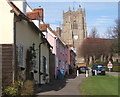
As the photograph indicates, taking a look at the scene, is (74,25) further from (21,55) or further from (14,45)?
(14,45)

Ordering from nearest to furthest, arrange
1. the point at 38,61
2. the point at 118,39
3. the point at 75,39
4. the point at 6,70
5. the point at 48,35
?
→ the point at 6,70 → the point at 38,61 → the point at 48,35 → the point at 118,39 → the point at 75,39

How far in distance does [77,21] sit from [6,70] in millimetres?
114840

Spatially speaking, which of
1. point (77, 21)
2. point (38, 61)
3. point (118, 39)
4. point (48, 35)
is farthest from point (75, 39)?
point (38, 61)

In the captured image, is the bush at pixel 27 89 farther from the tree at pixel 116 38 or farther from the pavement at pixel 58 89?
the tree at pixel 116 38

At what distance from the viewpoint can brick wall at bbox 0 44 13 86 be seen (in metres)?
12.2

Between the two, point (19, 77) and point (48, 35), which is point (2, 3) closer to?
point (19, 77)

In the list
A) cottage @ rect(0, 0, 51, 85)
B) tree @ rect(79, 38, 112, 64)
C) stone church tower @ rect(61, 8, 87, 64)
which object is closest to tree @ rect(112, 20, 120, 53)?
tree @ rect(79, 38, 112, 64)

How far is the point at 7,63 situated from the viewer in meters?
12.5

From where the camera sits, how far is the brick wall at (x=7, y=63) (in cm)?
1223

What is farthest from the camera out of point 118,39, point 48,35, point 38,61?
point 118,39

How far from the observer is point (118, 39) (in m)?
53.0

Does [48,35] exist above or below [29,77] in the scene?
above

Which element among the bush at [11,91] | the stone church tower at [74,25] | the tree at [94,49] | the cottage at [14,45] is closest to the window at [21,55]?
the cottage at [14,45]

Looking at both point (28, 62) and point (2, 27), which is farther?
point (28, 62)
